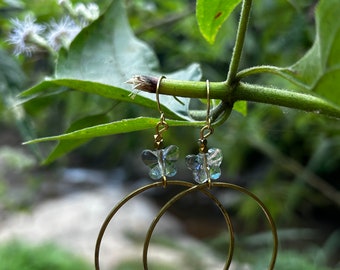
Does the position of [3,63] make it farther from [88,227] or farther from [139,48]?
[88,227]

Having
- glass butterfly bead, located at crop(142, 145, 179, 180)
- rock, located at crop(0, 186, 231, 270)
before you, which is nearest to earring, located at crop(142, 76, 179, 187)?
glass butterfly bead, located at crop(142, 145, 179, 180)

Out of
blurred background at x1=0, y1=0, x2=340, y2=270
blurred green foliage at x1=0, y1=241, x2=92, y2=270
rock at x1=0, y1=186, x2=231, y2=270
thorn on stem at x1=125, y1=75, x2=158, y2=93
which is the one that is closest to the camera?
thorn on stem at x1=125, y1=75, x2=158, y2=93

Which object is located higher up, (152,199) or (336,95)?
(152,199)

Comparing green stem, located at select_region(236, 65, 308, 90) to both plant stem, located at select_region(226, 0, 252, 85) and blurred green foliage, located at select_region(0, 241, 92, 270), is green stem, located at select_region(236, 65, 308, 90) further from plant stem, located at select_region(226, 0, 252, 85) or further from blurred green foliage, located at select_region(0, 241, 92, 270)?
blurred green foliage, located at select_region(0, 241, 92, 270)

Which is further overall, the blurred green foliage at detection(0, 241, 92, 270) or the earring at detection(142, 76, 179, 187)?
the blurred green foliage at detection(0, 241, 92, 270)

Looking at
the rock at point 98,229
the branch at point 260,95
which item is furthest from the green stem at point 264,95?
the rock at point 98,229

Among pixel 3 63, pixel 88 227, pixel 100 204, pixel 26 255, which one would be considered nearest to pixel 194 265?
pixel 26 255
